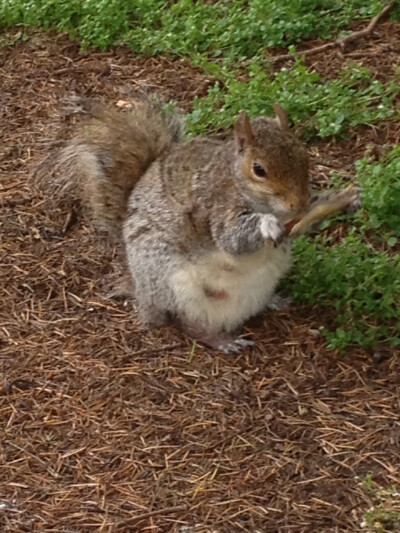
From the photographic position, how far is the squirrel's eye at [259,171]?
289cm

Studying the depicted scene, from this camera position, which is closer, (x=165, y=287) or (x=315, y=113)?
(x=165, y=287)

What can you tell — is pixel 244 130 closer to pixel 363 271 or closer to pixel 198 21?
pixel 363 271

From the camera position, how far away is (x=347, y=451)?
2775 mm

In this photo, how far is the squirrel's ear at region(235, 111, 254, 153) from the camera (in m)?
2.92

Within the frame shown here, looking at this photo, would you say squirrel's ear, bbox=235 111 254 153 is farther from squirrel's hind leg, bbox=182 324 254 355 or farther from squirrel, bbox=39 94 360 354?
squirrel's hind leg, bbox=182 324 254 355

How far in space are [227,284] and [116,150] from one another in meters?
0.67

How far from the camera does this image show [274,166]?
9.34 ft

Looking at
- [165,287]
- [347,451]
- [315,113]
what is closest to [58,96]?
[315,113]

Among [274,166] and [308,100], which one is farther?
[308,100]

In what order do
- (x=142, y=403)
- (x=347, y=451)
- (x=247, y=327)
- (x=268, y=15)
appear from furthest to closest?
(x=268, y=15) < (x=247, y=327) < (x=142, y=403) < (x=347, y=451)

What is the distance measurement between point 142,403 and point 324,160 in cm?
140

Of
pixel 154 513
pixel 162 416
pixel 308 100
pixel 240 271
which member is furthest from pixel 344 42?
pixel 154 513

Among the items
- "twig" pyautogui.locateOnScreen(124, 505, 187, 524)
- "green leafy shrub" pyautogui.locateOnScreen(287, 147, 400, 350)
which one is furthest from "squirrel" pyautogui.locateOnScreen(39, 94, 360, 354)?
"twig" pyautogui.locateOnScreen(124, 505, 187, 524)

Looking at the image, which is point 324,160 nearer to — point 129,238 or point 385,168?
point 385,168
